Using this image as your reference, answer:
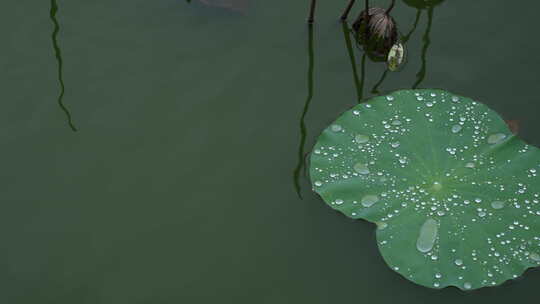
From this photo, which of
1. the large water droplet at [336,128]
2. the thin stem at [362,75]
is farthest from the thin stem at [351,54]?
the large water droplet at [336,128]

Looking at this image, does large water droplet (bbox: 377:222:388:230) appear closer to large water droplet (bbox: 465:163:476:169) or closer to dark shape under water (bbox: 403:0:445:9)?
large water droplet (bbox: 465:163:476:169)

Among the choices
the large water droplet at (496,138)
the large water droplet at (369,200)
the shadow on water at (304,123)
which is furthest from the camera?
the shadow on water at (304,123)

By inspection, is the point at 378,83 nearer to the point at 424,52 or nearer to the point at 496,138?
the point at 424,52

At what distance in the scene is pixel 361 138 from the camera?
210 centimetres

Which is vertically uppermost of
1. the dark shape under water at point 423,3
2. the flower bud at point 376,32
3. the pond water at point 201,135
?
the dark shape under water at point 423,3

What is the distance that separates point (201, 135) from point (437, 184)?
33.8 inches

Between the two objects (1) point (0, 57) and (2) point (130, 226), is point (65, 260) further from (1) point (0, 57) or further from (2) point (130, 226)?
(1) point (0, 57)

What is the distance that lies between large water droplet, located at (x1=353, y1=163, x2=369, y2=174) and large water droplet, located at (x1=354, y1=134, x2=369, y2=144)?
93 millimetres

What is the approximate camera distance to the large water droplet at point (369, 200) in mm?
1952

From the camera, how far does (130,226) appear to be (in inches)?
83.4

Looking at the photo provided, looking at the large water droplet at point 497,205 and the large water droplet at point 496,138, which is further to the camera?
the large water droplet at point 496,138

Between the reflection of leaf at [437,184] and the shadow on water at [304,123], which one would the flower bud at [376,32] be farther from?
the reflection of leaf at [437,184]

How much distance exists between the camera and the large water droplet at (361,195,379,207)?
195 cm

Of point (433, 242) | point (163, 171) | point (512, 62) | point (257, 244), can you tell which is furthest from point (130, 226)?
point (512, 62)
